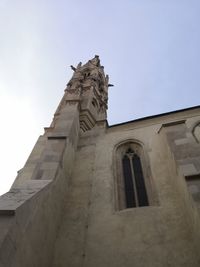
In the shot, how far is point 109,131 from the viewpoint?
1148 centimetres

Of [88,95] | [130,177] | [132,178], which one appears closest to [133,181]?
[132,178]

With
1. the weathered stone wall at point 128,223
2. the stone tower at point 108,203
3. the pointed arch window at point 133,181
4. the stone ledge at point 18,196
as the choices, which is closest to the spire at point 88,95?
the stone tower at point 108,203

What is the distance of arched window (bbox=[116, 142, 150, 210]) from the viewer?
24.6 ft

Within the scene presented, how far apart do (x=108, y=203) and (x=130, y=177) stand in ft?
5.01

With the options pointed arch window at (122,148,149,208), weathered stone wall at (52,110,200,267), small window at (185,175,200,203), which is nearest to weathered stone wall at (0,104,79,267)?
weathered stone wall at (52,110,200,267)

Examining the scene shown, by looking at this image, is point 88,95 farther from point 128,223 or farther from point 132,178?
point 128,223

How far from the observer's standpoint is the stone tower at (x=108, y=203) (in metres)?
4.97

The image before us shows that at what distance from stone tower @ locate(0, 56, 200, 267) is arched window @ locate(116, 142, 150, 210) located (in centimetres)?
3

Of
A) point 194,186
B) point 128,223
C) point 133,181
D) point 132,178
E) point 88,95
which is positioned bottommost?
point 128,223

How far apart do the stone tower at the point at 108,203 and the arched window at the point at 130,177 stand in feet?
0.10

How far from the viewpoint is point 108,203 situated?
24.0 feet

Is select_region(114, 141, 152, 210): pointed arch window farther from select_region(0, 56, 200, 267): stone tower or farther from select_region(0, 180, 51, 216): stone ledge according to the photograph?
select_region(0, 180, 51, 216): stone ledge

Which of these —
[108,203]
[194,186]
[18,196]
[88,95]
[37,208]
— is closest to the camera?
[18,196]

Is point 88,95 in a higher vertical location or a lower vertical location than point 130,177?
higher
